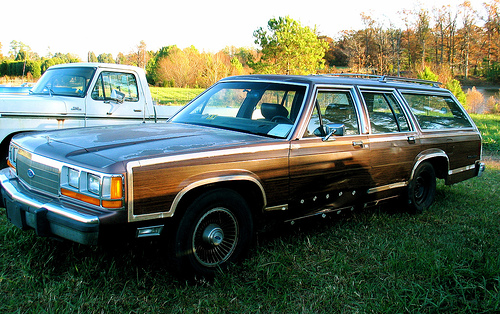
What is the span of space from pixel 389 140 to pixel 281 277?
216 cm

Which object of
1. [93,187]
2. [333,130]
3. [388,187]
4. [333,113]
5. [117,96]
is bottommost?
[388,187]

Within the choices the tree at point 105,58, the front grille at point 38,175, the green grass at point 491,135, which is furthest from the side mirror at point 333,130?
the tree at point 105,58

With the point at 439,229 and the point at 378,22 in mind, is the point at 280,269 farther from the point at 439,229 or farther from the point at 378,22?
the point at 378,22

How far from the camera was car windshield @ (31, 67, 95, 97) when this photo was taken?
265 inches

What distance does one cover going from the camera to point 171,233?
3.02 metres

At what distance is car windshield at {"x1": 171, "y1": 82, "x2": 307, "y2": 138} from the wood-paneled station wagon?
0.5 inches

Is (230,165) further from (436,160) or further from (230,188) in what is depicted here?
(436,160)

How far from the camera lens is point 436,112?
553 centimetres

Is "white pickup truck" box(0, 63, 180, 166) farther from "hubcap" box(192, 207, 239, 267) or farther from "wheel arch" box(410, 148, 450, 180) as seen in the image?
"wheel arch" box(410, 148, 450, 180)

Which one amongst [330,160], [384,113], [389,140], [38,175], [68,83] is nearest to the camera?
[38,175]

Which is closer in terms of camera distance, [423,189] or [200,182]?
[200,182]

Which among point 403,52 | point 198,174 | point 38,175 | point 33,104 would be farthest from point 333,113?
point 403,52

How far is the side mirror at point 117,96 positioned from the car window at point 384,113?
3945mm

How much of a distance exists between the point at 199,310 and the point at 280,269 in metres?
0.90
